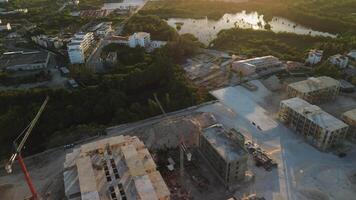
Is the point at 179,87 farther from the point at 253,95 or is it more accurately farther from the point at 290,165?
the point at 290,165

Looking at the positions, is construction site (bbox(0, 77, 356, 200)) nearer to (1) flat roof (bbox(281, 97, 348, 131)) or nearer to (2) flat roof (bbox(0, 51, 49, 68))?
(1) flat roof (bbox(281, 97, 348, 131))

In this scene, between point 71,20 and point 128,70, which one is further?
point 71,20

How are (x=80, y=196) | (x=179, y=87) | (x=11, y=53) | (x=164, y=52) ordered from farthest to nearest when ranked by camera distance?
(x=11, y=53)
(x=164, y=52)
(x=179, y=87)
(x=80, y=196)

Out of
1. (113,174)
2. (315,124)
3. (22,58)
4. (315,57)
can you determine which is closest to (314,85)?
(315,124)

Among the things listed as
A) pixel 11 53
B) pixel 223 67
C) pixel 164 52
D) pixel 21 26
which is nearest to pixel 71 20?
pixel 21 26

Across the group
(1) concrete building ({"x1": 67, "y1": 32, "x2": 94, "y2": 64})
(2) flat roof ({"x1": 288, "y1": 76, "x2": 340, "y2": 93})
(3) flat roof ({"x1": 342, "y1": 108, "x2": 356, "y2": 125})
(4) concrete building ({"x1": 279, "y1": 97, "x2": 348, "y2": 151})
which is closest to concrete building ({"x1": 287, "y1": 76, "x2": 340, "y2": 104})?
(2) flat roof ({"x1": 288, "y1": 76, "x2": 340, "y2": 93})

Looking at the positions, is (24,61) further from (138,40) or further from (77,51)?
(138,40)
